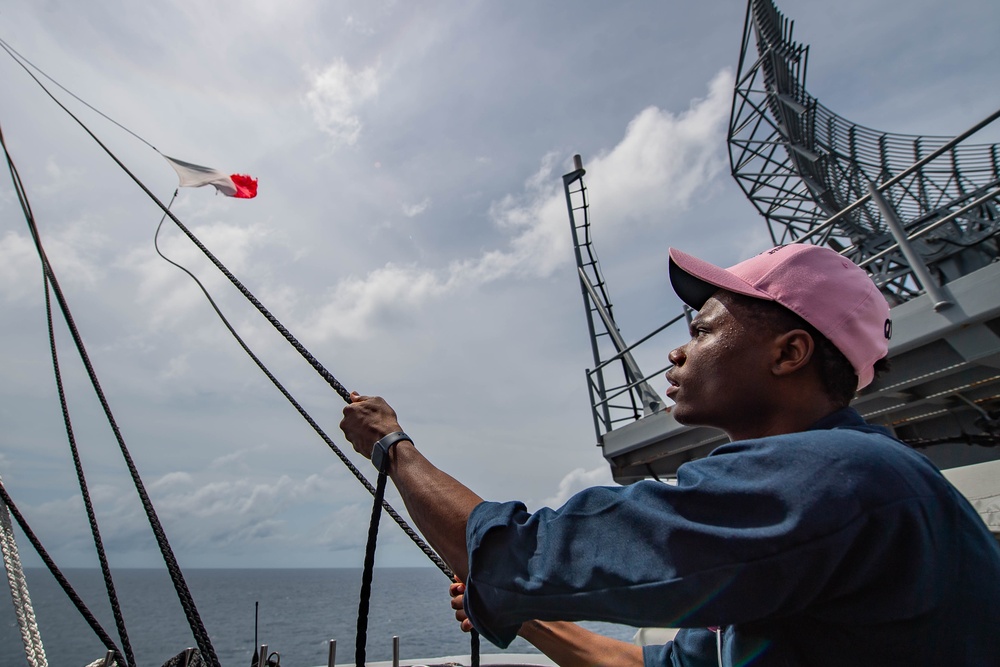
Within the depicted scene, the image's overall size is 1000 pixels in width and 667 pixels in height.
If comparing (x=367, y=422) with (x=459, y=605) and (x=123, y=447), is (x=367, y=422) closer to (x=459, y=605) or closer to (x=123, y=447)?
(x=459, y=605)

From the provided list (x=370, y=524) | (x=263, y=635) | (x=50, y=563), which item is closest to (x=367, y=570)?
(x=370, y=524)

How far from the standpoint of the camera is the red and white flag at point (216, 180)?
577cm

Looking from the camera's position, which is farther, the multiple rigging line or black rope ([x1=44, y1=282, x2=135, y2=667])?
black rope ([x1=44, y1=282, x2=135, y2=667])

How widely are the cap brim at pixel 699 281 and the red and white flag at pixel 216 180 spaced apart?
5598mm

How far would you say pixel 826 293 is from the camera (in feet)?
4.18

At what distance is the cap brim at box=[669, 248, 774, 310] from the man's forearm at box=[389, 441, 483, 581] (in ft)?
2.52

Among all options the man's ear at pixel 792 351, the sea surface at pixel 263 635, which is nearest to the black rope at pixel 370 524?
the man's ear at pixel 792 351

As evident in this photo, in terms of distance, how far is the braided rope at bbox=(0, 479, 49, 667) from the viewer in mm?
2332

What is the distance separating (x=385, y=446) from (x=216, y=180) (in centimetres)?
558

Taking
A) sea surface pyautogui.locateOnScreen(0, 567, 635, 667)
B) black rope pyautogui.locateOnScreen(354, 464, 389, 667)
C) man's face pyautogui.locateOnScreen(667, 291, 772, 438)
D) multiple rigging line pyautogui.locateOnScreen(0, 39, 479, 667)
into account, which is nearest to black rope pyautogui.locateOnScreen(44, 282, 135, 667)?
multiple rigging line pyautogui.locateOnScreen(0, 39, 479, 667)

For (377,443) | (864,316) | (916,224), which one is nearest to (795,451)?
(864,316)

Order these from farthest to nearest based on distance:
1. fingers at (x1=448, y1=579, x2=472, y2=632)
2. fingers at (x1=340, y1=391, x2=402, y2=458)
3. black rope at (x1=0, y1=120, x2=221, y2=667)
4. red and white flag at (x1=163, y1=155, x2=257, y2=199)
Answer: red and white flag at (x1=163, y1=155, x2=257, y2=199) → black rope at (x1=0, y1=120, x2=221, y2=667) → fingers at (x1=448, y1=579, x2=472, y2=632) → fingers at (x1=340, y1=391, x2=402, y2=458)

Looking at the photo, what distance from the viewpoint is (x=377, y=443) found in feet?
4.51

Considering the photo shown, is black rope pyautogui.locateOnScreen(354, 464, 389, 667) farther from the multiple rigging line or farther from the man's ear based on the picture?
the man's ear
